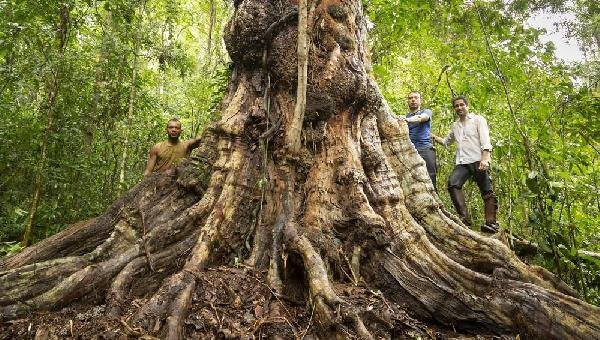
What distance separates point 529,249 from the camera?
16.1ft

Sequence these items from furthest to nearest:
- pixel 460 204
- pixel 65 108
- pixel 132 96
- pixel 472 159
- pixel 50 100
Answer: pixel 132 96 → pixel 65 108 → pixel 50 100 → pixel 460 204 → pixel 472 159

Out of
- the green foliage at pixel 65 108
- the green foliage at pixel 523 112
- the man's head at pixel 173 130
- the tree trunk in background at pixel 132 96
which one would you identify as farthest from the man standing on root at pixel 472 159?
the tree trunk in background at pixel 132 96

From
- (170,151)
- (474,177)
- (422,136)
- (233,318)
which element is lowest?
(233,318)

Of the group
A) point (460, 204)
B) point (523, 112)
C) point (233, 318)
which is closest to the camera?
point (233, 318)

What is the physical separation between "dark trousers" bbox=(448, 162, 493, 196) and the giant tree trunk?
1.27 metres

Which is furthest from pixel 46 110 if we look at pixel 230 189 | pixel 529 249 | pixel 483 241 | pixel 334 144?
pixel 529 249

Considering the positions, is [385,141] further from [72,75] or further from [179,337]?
[72,75]

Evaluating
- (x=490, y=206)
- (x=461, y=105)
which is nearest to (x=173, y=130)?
(x=461, y=105)

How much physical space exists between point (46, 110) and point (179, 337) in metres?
5.09

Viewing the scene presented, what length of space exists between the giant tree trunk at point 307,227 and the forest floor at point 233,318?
0.28 feet

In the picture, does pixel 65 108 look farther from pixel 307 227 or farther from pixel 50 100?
pixel 307 227

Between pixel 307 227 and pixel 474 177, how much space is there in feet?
9.68

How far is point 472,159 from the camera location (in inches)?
216

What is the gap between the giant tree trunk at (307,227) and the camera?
3.12 metres
